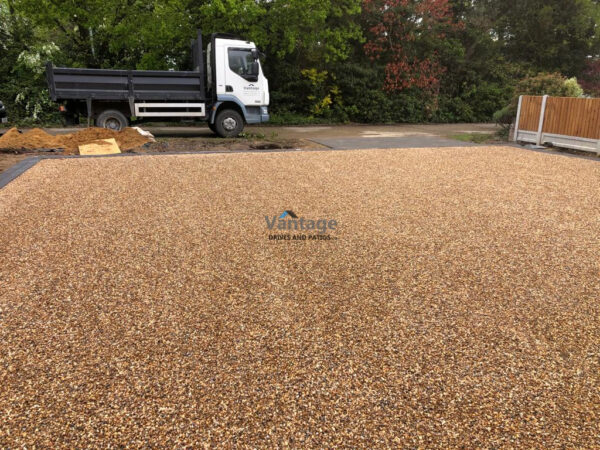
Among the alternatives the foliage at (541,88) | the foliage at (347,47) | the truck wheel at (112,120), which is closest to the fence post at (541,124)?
the foliage at (541,88)

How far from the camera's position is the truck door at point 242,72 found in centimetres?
1151

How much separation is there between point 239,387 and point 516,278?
220 cm

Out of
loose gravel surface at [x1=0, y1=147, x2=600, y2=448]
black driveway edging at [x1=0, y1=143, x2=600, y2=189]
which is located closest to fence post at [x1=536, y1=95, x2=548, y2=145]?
black driveway edging at [x1=0, y1=143, x2=600, y2=189]

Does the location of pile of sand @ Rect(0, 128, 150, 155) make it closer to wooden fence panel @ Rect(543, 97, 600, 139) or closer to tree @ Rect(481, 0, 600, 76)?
wooden fence panel @ Rect(543, 97, 600, 139)

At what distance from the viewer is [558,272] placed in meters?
3.34

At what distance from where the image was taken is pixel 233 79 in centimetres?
1159

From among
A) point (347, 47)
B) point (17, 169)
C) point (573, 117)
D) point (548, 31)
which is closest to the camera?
point (17, 169)

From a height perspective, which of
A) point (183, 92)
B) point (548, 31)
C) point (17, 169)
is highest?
point (548, 31)

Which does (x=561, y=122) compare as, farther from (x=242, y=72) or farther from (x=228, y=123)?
(x=228, y=123)

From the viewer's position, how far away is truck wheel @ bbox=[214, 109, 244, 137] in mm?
11859

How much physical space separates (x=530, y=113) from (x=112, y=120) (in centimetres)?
1035

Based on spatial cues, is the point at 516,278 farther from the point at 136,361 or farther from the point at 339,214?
the point at 136,361
